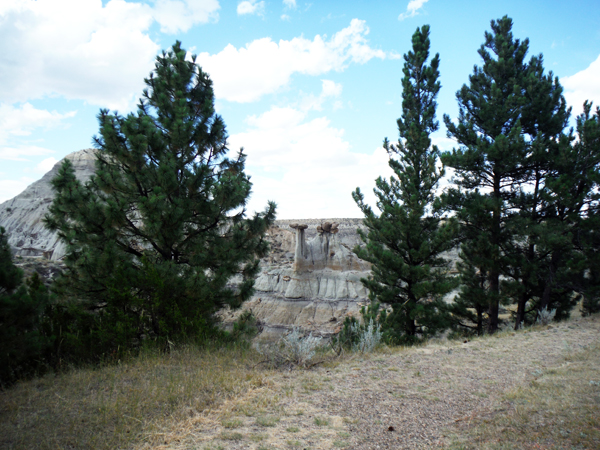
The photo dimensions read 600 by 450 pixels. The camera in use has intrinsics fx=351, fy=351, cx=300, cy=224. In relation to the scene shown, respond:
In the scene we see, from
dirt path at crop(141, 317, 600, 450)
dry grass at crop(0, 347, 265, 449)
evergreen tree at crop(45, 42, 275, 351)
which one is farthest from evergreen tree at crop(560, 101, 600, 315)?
dry grass at crop(0, 347, 265, 449)

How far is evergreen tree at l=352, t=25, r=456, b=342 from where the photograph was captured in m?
12.4

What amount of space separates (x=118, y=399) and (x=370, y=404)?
9.39 feet

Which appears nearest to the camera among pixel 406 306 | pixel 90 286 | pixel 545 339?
pixel 90 286

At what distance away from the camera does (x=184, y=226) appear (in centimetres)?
835

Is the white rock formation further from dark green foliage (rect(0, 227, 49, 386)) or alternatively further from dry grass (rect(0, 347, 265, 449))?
dry grass (rect(0, 347, 265, 449))

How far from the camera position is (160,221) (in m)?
7.15

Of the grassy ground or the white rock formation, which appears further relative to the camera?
the white rock formation

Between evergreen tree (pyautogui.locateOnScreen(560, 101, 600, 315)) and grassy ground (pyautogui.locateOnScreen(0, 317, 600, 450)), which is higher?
evergreen tree (pyautogui.locateOnScreen(560, 101, 600, 315))

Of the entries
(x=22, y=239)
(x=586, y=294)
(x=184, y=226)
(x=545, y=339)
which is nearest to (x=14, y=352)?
(x=184, y=226)

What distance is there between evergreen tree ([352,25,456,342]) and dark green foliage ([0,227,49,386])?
31.8ft

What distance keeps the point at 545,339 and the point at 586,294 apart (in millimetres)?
5685

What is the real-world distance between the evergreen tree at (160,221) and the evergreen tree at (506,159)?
8027mm

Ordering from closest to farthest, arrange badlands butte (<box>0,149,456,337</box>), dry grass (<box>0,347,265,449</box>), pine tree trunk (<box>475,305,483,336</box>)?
dry grass (<box>0,347,265,449</box>)
pine tree trunk (<box>475,305,483,336</box>)
badlands butte (<box>0,149,456,337</box>)

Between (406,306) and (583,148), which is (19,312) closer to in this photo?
(406,306)
